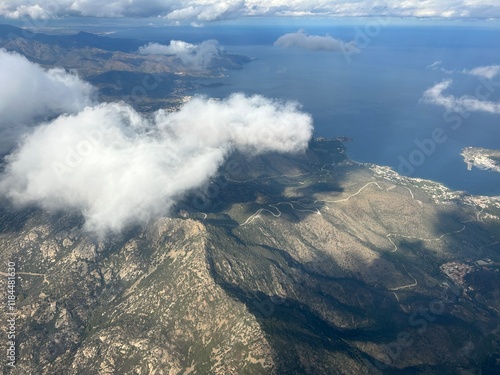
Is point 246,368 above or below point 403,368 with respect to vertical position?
above

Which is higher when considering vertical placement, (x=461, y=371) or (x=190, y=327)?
(x=190, y=327)

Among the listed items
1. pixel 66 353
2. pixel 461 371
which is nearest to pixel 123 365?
pixel 66 353

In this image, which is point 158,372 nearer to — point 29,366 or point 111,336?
point 111,336

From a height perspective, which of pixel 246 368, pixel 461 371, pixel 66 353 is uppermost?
pixel 246 368

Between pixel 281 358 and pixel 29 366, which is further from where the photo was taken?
pixel 29 366

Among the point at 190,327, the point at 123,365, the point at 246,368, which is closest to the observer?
the point at 246,368

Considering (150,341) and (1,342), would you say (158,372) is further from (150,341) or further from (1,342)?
(1,342)

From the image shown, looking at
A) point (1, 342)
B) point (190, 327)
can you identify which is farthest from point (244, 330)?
point (1, 342)

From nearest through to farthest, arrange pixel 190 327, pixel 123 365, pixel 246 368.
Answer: pixel 246 368 < pixel 123 365 < pixel 190 327
